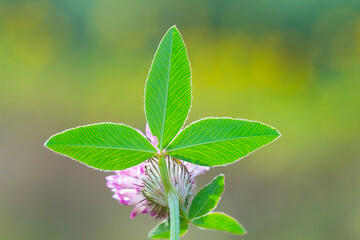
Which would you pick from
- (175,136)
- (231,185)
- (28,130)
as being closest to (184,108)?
(175,136)

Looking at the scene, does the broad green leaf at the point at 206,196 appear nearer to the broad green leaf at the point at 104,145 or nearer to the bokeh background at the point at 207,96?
the broad green leaf at the point at 104,145

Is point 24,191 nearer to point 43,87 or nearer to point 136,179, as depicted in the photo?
point 43,87

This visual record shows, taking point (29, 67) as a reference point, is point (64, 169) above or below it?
below

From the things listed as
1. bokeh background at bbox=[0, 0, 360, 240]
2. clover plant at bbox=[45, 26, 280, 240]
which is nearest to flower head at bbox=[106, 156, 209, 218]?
clover plant at bbox=[45, 26, 280, 240]

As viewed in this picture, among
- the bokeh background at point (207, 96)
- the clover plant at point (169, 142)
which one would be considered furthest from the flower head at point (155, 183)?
the bokeh background at point (207, 96)

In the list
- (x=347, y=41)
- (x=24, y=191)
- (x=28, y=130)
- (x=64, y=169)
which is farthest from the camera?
(x=347, y=41)
